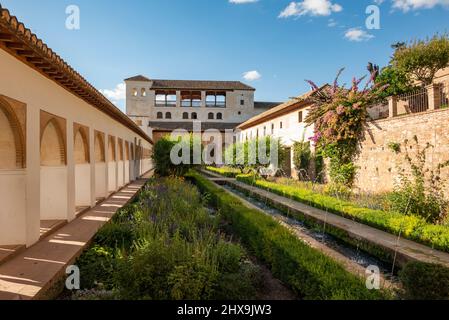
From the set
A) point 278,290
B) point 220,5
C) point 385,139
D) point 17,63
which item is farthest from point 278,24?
point 278,290

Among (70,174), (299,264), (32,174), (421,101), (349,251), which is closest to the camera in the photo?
(299,264)

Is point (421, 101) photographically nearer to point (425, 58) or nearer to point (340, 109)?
point (340, 109)

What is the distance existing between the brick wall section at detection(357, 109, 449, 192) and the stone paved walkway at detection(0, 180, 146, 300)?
9.61 meters

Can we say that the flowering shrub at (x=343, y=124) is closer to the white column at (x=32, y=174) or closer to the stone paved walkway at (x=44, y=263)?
the stone paved walkway at (x=44, y=263)

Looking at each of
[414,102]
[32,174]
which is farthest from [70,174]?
[414,102]

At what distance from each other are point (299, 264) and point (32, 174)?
→ 4.91 m

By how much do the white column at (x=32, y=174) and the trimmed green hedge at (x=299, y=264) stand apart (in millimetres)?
4016

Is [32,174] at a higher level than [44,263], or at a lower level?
higher

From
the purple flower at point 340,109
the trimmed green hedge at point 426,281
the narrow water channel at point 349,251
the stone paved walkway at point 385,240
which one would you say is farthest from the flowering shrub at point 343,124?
the trimmed green hedge at point 426,281

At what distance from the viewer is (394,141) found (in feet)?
37.3

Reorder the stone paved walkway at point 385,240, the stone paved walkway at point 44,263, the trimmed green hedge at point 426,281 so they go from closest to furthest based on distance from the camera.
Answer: the trimmed green hedge at point 426,281 → the stone paved walkway at point 44,263 → the stone paved walkway at point 385,240

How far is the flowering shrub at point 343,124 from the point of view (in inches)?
523

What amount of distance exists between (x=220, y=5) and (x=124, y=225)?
7.16m
